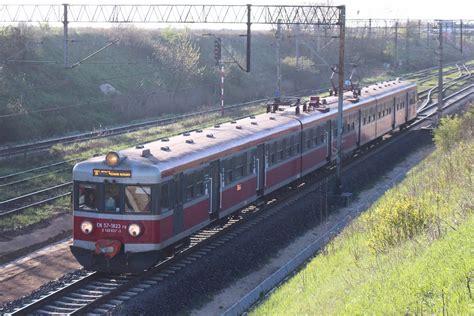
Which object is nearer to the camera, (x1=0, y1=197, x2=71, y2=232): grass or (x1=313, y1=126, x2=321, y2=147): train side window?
(x1=0, y1=197, x2=71, y2=232): grass

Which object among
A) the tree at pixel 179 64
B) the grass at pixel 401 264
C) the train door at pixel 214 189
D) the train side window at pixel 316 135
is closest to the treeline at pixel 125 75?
the tree at pixel 179 64

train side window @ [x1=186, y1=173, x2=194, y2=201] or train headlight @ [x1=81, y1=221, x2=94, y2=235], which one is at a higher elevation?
train side window @ [x1=186, y1=173, x2=194, y2=201]

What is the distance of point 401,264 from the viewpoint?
Answer: 1227 cm

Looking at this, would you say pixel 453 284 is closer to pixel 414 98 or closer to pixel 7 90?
pixel 414 98

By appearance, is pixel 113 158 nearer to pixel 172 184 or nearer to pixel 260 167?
pixel 172 184

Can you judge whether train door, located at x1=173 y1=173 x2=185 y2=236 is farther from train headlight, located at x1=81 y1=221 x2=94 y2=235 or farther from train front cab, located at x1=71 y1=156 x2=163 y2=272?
train headlight, located at x1=81 y1=221 x2=94 y2=235

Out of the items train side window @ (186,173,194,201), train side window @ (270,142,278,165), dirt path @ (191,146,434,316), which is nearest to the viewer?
dirt path @ (191,146,434,316)

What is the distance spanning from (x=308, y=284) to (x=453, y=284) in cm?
518

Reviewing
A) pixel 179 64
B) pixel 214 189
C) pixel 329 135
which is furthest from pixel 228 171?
pixel 179 64

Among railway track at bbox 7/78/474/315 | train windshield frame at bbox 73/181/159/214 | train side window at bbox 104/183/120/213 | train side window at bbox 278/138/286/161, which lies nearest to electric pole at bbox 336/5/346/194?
railway track at bbox 7/78/474/315

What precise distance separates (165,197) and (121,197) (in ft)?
3.08

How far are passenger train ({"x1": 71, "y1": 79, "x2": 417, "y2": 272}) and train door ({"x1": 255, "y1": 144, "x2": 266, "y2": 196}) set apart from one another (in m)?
0.03

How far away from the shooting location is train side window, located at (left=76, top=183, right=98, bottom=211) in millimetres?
15398

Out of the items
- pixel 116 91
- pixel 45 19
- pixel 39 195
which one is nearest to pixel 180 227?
pixel 39 195
